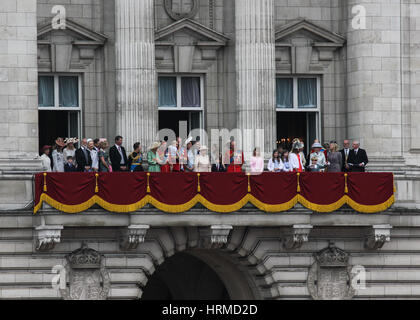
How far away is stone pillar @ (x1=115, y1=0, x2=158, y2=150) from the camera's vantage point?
75812 mm

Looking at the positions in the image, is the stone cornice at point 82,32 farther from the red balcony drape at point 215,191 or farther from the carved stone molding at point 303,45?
the carved stone molding at point 303,45

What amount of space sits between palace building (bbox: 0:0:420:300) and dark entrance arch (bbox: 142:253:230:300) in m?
5.63

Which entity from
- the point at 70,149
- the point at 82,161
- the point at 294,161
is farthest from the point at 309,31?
the point at 82,161

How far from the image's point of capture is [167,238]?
247 feet

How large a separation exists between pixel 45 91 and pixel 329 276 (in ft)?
45.3

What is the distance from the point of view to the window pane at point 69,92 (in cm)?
7781

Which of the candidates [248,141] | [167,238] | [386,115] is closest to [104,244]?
[167,238]

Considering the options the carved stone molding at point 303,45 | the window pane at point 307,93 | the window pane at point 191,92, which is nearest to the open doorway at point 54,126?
→ the window pane at point 191,92

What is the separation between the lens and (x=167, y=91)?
3118 inches

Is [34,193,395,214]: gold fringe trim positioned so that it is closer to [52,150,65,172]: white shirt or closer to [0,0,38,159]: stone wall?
[52,150,65,172]: white shirt

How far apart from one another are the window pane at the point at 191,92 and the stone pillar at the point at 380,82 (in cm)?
668

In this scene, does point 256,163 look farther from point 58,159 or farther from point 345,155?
point 58,159

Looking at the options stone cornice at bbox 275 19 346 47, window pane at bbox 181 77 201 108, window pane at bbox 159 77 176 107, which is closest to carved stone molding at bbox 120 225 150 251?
window pane at bbox 159 77 176 107

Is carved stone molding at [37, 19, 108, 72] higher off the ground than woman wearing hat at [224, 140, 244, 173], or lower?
higher
